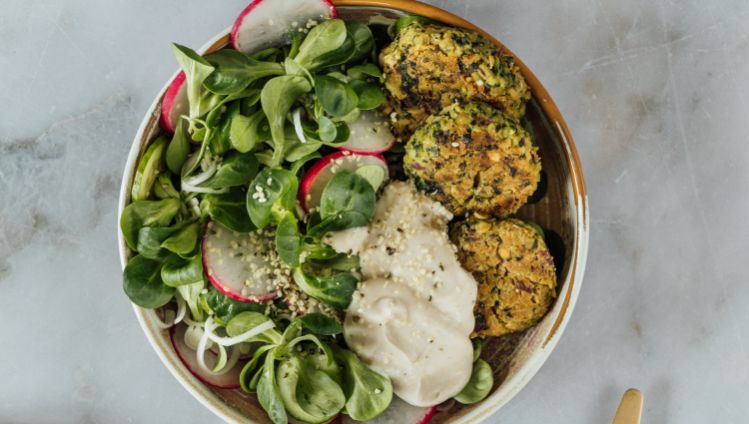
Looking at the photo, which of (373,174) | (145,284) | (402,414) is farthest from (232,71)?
(402,414)

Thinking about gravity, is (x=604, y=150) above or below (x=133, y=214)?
below

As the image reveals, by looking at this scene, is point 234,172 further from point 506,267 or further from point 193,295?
point 506,267

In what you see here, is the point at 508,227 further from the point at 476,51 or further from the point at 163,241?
the point at 163,241

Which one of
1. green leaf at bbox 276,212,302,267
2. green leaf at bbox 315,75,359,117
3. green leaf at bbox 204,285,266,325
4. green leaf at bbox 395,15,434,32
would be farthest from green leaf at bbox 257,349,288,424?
green leaf at bbox 395,15,434,32

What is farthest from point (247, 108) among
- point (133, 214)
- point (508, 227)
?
point (508, 227)

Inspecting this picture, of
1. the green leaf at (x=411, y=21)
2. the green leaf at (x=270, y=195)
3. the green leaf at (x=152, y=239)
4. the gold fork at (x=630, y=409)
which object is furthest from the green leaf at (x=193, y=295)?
the gold fork at (x=630, y=409)

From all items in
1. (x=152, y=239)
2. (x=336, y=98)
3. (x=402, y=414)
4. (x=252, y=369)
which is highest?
(x=336, y=98)
